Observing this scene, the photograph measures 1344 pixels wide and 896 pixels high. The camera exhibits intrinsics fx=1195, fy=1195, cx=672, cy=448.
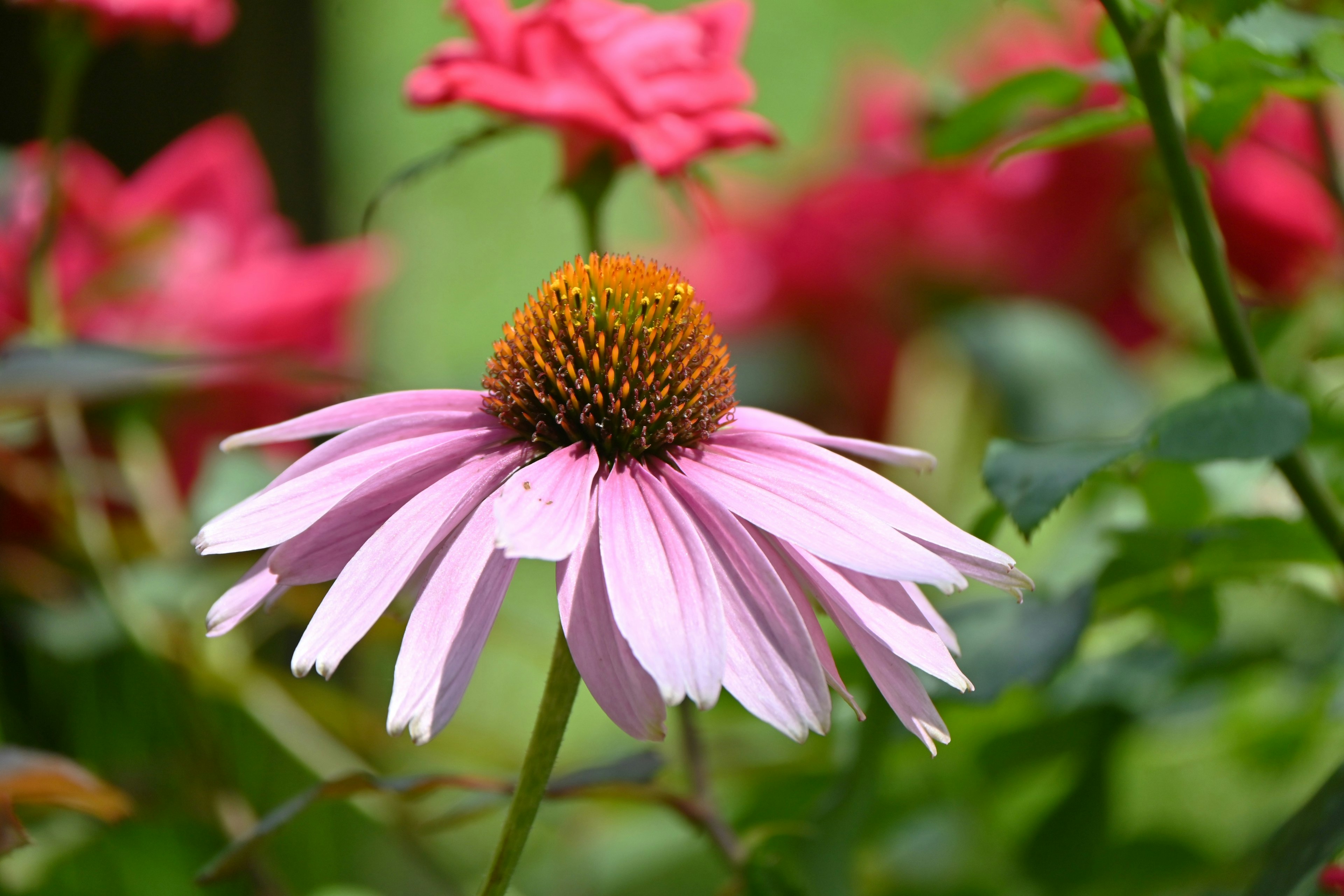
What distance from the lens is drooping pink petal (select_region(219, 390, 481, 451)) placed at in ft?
0.63

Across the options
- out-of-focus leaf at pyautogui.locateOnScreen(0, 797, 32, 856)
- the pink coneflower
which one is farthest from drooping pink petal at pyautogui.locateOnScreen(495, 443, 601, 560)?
out-of-focus leaf at pyautogui.locateOnScreen(0, 797, 32, 856)

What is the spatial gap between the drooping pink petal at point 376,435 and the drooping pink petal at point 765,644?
5 cm

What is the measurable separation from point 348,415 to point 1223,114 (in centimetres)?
18

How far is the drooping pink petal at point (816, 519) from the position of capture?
15cm

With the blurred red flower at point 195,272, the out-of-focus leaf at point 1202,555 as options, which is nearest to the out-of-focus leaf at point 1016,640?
the out-of-focus leaf at point 1202,555

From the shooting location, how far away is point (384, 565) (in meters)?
0.16

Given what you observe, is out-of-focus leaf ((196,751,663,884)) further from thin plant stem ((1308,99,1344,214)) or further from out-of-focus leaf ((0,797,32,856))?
thin plant stem ((1308,99,1344,214))

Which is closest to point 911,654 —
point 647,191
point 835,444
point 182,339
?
point 835,444

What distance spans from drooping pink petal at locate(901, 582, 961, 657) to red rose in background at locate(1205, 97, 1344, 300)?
328 millimetres

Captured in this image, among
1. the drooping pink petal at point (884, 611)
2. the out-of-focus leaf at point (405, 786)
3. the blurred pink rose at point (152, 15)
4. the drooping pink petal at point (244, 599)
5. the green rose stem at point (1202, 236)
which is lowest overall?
the out-of-focus leaf at point (405, 786)

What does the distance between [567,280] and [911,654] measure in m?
0.10

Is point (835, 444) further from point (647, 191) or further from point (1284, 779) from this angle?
point (647, 191)

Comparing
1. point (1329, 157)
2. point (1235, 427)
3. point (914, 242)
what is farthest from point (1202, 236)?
point (914, 242)

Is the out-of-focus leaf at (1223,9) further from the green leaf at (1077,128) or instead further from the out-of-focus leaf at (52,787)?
the out-of-focus leaf at (52,787)
